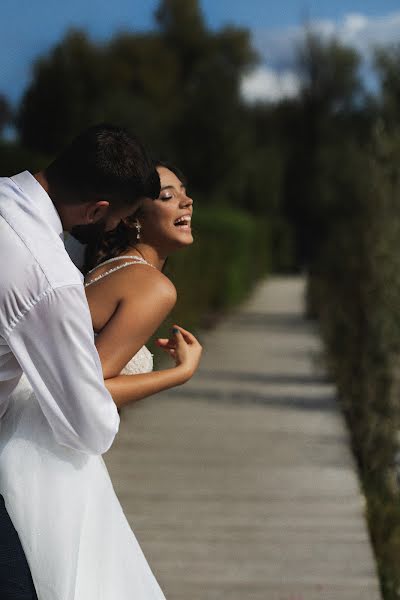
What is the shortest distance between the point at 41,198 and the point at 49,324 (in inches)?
10.7

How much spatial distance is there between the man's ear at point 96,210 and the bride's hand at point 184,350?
435 millimetres

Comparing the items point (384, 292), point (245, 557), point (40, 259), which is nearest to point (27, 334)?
point (40, 259)

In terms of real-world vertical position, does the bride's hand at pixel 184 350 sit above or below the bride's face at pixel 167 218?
below

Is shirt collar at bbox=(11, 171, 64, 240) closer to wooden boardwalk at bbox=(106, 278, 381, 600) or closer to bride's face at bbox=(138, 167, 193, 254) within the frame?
bride's face at bbox=(138, 167, 193, 254)

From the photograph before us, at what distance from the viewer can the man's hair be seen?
2.04 meters

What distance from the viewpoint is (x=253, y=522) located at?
5629mm

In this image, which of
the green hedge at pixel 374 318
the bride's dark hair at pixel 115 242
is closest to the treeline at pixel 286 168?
the green hedge at pixel 374 318

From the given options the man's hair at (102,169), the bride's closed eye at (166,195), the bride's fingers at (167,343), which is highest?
the man's hair at (102,169)

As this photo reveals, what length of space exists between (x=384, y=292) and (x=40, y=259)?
6.18 meters

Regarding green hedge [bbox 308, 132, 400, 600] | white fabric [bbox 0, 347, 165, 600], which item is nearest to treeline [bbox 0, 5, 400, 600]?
green hedge [bbox 308, 132, 400, 600]

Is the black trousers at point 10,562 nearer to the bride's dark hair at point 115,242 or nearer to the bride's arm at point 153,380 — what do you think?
the bride's arm at point 153,380

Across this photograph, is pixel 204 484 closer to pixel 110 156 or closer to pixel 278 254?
pixel 110 156

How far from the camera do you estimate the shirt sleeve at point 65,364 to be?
1885 millimetres

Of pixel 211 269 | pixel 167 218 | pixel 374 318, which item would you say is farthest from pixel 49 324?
pixel 211 269
